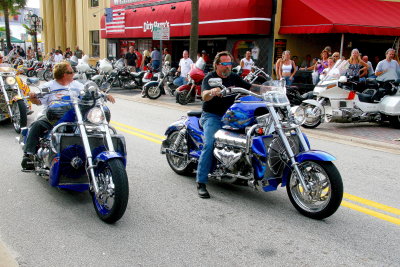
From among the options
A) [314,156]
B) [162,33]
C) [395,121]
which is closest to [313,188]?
[314,156]

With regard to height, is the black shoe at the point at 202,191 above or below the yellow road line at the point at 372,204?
above

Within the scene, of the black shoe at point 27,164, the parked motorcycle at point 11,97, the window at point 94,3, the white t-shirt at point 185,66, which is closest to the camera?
the black shoe at point 27,164

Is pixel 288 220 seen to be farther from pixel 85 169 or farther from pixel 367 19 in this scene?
pixel 367 19

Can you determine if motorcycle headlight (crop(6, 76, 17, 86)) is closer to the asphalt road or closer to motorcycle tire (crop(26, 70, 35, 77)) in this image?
the asphalt road

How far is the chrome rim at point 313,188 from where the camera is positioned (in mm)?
4301

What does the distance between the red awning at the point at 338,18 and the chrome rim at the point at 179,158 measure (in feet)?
38.8

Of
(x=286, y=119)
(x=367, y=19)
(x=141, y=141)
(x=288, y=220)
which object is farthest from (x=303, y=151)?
(x=367, y=19)

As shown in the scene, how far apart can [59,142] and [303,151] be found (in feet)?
8.81

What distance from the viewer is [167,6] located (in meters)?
23.1

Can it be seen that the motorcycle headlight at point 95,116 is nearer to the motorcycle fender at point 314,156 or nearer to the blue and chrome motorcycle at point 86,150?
the blue and chrome motorcycle at point 86,150

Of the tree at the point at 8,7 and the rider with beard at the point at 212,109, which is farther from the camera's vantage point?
the tree at the point at 8,7

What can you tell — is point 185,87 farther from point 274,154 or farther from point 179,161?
point 274,154

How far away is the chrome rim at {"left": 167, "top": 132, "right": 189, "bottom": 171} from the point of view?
19.2 ft

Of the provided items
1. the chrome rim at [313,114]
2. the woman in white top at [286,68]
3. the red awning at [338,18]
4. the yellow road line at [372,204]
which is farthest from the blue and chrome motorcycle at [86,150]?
the red awning at [338,18]
